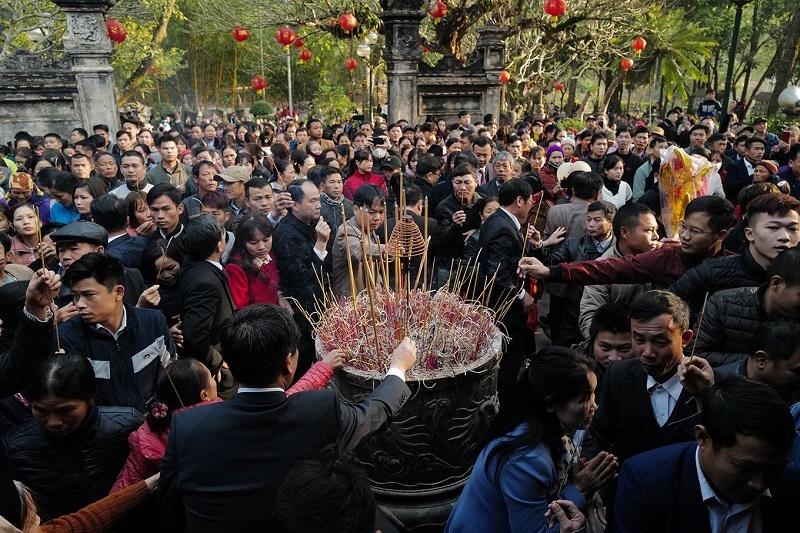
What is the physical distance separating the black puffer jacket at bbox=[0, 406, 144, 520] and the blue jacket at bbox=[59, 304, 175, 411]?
15.6 inches

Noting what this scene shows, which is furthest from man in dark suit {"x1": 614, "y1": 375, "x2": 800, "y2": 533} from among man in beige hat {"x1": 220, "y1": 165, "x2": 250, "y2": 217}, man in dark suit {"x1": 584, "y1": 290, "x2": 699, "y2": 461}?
man in beige hat {"x1": 220, "y1": 165, "x2": 250, "y2": 217}

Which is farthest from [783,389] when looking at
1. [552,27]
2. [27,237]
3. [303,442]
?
[552,27]

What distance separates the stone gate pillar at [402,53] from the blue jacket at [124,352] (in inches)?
378

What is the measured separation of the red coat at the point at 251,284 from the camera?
320 cm

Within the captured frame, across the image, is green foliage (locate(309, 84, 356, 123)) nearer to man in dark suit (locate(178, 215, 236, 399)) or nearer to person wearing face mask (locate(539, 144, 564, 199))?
person wearing face mask (locate(539, 144, 564, 199))

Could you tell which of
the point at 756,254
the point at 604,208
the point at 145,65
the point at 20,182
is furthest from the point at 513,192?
the point at 145,65

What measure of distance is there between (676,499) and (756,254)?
51.7 inches

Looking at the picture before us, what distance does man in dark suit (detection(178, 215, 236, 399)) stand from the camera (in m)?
2.86

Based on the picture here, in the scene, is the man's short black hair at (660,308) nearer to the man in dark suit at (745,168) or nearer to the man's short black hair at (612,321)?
the man's short black hair at (612,321)

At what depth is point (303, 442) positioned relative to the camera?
5.04 feet

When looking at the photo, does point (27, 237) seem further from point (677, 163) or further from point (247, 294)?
point (677, 163)

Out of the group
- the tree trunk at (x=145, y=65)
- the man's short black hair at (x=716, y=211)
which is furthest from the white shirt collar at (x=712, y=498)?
the tree trunk at (x=145, y=65)

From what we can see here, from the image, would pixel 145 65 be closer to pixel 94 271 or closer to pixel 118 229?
pixel 118 229

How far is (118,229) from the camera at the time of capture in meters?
3.52
